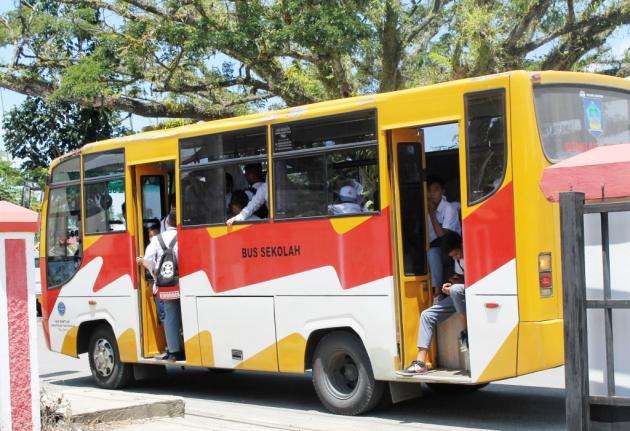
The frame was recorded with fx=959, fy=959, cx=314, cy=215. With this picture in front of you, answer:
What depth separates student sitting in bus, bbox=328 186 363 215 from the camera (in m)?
9.33

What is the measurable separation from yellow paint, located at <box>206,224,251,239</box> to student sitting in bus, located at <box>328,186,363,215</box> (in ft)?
4.15

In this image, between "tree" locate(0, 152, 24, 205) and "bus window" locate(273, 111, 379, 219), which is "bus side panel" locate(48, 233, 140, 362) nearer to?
"bus window" locate(273, 111, 379, 219)

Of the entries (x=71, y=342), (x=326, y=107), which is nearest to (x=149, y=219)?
(x=71, y=342)

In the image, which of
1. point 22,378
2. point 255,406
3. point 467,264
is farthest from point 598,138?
point 22,378

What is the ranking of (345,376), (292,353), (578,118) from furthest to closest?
(292,353), (345,376), (578,118)

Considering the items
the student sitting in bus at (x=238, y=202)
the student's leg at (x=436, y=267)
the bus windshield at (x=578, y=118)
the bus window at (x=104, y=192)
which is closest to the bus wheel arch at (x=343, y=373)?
the student's leg at (x=436, y=267)

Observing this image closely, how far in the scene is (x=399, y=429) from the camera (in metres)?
8.73

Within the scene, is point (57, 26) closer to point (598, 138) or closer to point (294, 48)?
point (294, 48)

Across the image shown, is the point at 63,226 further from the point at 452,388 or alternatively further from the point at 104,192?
the point at 452,388

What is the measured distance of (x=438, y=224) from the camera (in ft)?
30.3

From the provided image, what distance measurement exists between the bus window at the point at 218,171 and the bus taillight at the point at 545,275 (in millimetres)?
3302

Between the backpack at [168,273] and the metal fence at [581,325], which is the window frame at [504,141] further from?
the backpack at [168,273]

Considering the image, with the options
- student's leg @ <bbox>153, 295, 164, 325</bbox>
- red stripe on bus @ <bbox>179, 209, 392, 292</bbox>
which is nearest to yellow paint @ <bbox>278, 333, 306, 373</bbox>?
red stripe on bus @ <bbox>179, 209, 392, 292</bbox>

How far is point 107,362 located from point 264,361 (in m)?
3.01
